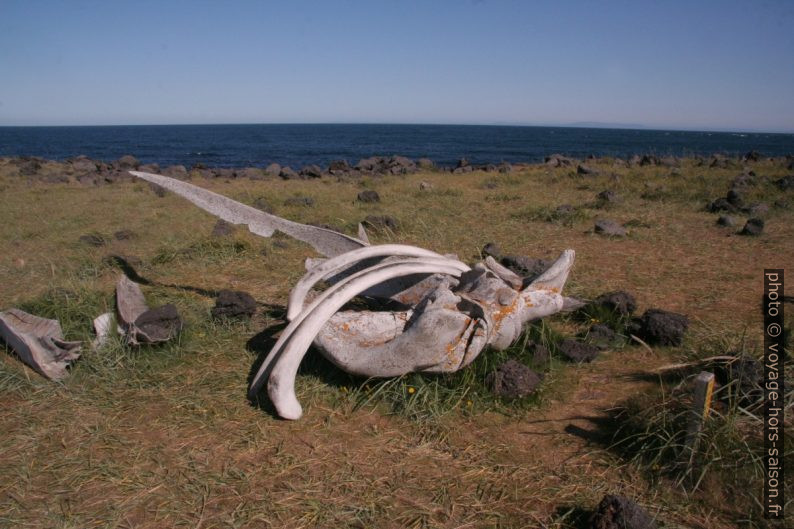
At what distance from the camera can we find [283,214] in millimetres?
10930

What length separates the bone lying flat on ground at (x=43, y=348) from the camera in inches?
158

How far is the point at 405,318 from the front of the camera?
4105 millimetres

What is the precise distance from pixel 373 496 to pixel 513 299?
6.03 feet

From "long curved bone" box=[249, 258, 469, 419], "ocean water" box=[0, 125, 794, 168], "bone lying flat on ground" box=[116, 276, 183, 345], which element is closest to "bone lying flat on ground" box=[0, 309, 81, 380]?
"bone lying flat on ground" box=[116, 276, 183, 345]

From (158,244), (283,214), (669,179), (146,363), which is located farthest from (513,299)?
(669,179)

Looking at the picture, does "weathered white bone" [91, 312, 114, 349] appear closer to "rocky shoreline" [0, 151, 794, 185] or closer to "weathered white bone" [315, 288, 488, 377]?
"weathered white bone" [315, 288, 488, 377]

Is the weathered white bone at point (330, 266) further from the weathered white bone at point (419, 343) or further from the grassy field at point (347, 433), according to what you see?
the grassy field at point (347, 433)

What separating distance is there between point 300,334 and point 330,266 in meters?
0.71

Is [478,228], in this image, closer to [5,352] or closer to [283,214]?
[283,214]

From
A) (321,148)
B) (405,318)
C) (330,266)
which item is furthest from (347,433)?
(321,148)

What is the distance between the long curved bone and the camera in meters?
3.53

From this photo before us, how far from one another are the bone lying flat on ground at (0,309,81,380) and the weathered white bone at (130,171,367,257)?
1558 millimetres

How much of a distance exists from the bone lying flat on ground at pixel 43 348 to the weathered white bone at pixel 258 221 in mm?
1558

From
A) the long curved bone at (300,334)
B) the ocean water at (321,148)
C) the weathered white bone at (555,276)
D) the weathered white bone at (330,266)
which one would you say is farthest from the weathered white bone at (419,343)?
the ocean water at (321,148)
